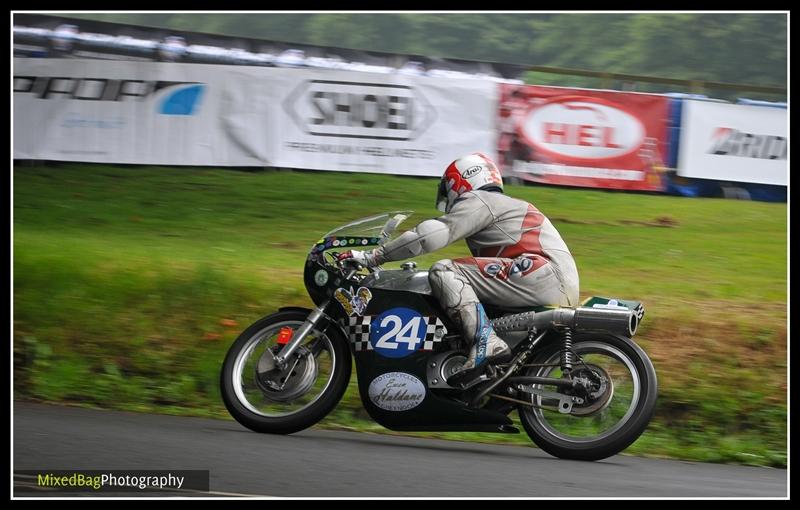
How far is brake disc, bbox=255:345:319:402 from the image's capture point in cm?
716

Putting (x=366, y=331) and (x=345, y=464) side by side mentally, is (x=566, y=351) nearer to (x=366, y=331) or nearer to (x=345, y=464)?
(x=366, y=331)

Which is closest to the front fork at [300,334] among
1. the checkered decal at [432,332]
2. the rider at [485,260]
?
the rider at [485,260]

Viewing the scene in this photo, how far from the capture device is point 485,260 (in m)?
7.04

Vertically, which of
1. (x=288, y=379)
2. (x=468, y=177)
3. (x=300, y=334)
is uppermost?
(x=468, y=177)

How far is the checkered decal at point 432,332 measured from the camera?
705 cm

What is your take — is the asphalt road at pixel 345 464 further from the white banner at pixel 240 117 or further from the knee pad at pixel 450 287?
the white banner at pixel 240 117

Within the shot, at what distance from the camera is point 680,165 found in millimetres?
14109

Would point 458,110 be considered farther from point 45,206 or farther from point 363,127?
point 45,206

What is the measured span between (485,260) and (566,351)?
2.49 ft

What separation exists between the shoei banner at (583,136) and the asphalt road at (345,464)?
6591mm

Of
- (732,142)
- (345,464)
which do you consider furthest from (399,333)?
(732,142)

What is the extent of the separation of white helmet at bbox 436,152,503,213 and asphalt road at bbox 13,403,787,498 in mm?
1649

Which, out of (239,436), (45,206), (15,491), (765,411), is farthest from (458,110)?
(15,491)
